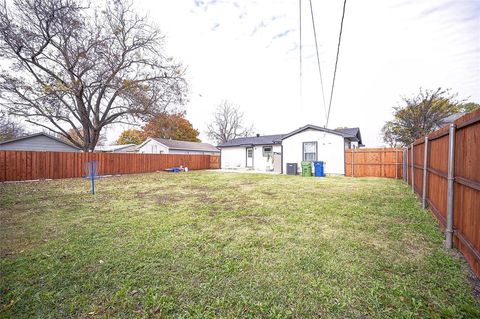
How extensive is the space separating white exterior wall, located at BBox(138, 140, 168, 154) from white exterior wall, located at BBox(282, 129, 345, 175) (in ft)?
57.2

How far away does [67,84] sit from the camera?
48.5 feet

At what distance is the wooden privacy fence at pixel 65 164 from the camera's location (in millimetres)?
10906

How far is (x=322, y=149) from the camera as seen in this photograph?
14742mm

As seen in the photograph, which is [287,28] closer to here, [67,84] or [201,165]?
[67,84]

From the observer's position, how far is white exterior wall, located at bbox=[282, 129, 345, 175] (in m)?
14.1

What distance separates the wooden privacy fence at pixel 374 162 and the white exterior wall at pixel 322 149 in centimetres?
51

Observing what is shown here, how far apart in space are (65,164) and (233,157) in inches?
569

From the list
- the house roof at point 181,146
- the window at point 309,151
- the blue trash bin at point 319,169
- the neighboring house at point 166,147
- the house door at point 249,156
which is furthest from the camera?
the house roof at point 181,146

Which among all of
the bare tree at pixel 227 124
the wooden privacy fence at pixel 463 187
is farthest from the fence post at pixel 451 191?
the bare tree at pixel 227 124

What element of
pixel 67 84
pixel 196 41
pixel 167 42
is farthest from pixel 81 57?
pixel 196 41

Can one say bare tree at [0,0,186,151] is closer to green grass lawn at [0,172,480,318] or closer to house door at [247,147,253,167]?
house door at [247,147,253,167]

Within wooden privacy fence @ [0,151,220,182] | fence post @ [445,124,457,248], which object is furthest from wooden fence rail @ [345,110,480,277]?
wooden privacy fence @ [0,151,220,182]

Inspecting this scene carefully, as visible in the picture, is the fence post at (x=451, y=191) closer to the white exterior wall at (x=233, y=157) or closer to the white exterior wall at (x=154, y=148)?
the white exterior wall at (x=233, y=157)

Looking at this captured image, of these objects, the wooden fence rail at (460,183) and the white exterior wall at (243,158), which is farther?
the white exterior wall at (243,158)
